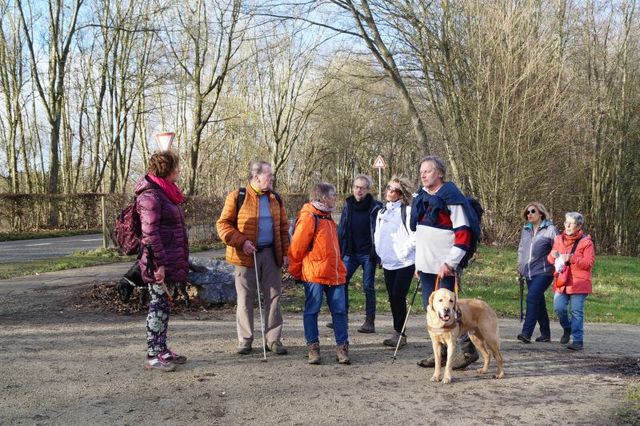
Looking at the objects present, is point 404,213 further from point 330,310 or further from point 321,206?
point 330,310

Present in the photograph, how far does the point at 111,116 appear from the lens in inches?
1277

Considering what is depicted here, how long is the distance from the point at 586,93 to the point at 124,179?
25377 millimetres

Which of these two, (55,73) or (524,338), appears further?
(55,73)

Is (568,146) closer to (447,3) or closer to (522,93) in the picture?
(522,93)

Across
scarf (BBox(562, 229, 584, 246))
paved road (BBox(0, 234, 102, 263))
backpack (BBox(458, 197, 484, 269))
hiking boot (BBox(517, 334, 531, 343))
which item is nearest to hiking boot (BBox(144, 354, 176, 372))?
backpack (BBox(458, 197, 484, 269))

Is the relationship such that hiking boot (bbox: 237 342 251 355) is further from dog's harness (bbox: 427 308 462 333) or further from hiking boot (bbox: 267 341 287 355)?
dog's harness (bbox: 427 308 462 333)

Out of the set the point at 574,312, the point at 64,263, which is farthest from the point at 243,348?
the point at 64,263

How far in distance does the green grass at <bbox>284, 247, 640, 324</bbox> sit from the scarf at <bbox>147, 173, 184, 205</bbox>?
3804 mm

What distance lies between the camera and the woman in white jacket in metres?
6.41

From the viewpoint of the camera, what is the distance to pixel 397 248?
6492 millimetres

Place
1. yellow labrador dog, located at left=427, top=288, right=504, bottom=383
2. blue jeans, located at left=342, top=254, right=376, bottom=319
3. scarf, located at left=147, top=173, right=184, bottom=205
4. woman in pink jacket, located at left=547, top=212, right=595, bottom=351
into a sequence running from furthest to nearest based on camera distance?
blue jeans, located at left=342, top=254, right=376, bottom=319, woman in pink jacket, located at left=547, top=212, right=595, bottom=351, scarf, located at left=147, top=173, right=184, bottom=205, yellow labrador dog, located at left=427, top=288, right=504, bottom=383

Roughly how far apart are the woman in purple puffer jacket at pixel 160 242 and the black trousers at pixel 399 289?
2392 mm

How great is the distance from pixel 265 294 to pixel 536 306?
3398 millimetres

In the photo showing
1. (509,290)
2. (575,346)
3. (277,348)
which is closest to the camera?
(277,348)
